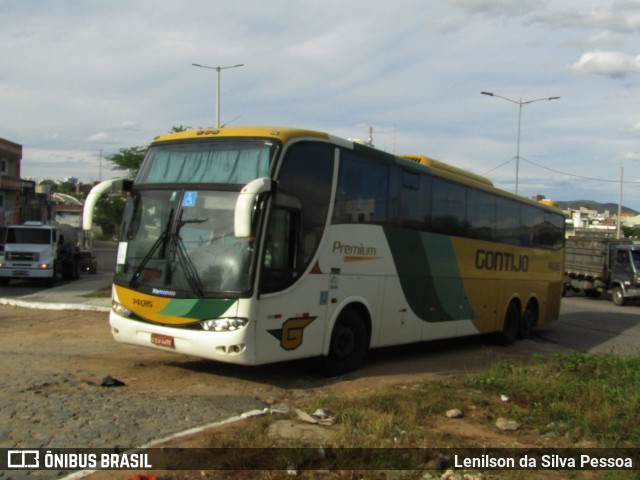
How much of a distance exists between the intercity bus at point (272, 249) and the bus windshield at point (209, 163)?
16 mm

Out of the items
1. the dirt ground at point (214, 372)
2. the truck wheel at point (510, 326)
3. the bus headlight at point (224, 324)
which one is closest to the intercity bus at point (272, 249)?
the bus headlight at point (224, 324)

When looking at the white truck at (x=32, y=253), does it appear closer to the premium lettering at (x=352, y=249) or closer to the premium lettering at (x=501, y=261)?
the premium lettering at (x=501, y=261)

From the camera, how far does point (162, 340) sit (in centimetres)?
816

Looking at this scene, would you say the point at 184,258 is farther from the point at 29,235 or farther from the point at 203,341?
the point at 29,235

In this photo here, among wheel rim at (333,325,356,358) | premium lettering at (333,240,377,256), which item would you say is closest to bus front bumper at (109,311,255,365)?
wheel rim at (333,325,356,358)

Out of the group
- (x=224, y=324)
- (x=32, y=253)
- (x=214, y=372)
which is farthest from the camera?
(x=32, y=253)

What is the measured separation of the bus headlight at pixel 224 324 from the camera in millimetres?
7727

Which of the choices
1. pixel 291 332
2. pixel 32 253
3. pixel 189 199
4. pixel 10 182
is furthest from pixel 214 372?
pixel 10 182

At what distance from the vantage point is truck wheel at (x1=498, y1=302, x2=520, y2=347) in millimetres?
15133

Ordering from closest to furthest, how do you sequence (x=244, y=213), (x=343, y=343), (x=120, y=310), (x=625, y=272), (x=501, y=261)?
(x=244, y=213), (x=120, y=310), (x=343, y=343), (x=501, y=261), (x=625, y=272)

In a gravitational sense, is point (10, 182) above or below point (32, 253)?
above

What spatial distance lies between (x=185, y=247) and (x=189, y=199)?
2.05 ft

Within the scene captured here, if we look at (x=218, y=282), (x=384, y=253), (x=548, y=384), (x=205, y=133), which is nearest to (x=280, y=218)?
(x=218, y=282)

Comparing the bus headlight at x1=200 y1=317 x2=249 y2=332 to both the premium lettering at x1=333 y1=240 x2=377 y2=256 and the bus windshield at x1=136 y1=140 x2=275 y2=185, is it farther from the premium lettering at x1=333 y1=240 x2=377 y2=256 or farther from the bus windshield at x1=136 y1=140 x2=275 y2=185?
the premium lettering at x1=333 y1=240 x2=377 y2=256
